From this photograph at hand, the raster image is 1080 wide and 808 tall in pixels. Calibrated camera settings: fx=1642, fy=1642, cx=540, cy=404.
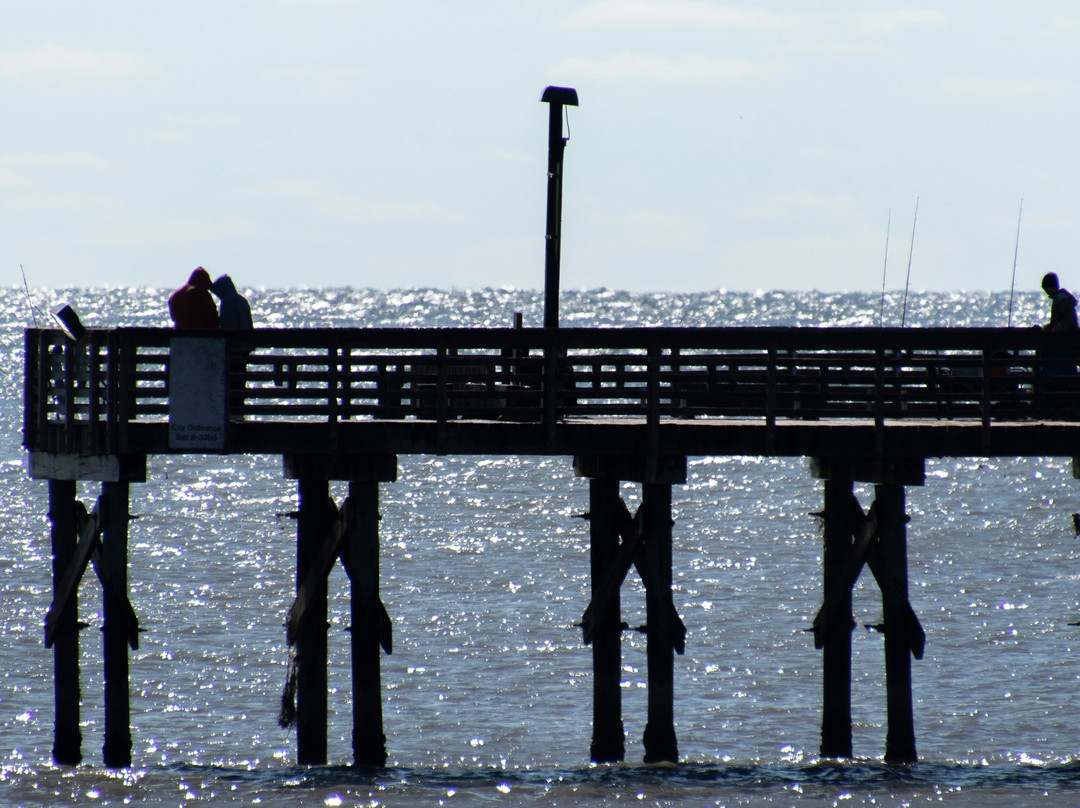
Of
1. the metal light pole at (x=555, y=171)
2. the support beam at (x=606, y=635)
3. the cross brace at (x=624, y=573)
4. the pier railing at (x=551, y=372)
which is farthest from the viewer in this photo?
the metal light pole at (x=555, y=171)

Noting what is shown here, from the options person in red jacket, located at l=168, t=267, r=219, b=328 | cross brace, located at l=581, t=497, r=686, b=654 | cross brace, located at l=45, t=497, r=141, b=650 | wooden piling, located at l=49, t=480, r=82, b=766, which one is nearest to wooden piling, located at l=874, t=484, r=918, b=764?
cross brace, located at l=581, t=497, r=686, b=654

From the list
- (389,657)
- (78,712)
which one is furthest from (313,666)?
(389,657)

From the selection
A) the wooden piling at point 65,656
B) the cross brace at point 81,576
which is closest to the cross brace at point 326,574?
the cross brace at point 81,576

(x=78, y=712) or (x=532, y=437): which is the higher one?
(x=532, y=437)

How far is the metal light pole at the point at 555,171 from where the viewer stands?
51.2 feet

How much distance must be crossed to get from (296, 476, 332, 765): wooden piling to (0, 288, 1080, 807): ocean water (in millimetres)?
367

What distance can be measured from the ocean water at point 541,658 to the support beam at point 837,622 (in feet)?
1.11

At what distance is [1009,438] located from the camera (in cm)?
1358

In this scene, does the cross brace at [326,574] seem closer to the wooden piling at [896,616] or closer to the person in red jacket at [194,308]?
the person in red jacket at [194,308]

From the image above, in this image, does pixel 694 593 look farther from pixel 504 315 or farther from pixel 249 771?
pixel 504 315

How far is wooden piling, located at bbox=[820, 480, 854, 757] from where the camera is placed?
14312 millimetres

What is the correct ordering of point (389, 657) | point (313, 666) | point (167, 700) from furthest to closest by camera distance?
point (389, 657) < point (167, 700) < point (313, 666)

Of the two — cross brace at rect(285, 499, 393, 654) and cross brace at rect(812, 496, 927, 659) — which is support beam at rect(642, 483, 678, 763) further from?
cross brace at rect(285, 499, 393, 654)

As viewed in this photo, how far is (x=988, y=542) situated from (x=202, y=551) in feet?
53.7
